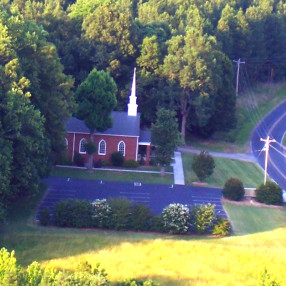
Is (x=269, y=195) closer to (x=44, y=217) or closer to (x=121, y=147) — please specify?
(x=121, y=147)

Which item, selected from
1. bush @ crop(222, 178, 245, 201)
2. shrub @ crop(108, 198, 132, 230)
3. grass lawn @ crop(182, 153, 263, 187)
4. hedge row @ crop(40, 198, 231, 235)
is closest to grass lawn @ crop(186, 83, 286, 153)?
grass lawn @ crop(182, 153, 263, 187)

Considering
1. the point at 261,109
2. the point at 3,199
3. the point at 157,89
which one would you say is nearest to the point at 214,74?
the point at 157,89

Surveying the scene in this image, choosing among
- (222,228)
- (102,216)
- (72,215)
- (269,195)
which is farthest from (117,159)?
(222,228)

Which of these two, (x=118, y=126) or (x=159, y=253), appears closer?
(x=159, y=253)

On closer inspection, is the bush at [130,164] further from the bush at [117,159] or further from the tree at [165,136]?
the tree at [165,136]

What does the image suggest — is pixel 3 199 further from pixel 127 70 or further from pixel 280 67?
pixel 280 67

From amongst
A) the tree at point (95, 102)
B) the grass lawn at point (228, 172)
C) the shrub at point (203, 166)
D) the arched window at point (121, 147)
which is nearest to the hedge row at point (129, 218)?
the shrub at point (203, 166)
